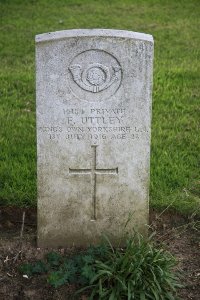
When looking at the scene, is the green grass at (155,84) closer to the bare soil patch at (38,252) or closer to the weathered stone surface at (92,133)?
the bare soil patch at (38,252)

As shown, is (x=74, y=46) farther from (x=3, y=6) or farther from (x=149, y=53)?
(x=3, y=6)

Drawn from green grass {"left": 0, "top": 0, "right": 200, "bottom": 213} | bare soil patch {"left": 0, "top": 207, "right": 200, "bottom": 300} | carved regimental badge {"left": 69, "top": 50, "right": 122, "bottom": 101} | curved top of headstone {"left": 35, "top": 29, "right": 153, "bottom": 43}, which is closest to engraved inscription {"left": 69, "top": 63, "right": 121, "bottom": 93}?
carved regimental badge {"left": 69, "top": 50, "right": 122, "bottom": 101}

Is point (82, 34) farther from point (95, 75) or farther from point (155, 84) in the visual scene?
point (155, 84)

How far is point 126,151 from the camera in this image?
4.06 meters

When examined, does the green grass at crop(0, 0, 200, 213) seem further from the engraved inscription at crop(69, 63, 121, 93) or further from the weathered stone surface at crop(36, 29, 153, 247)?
the engraved inscription at crop(69, 63, 121, 93)

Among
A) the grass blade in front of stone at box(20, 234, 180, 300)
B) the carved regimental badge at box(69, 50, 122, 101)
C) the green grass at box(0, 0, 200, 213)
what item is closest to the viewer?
the grass blade in front of stone at box(20, 234, 180, 300)

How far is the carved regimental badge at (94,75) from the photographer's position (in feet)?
12.6

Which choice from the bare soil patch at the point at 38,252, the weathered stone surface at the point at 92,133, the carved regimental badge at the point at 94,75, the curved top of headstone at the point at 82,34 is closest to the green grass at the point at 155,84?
the bare soil patch at the point at 38,252

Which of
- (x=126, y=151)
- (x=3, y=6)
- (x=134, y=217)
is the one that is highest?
(x=3, y=6)

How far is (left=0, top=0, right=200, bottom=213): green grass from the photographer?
16.8 ft

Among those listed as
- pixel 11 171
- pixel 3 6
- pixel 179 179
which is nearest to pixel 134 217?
pixel 179 179

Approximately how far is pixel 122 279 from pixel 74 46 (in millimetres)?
1489

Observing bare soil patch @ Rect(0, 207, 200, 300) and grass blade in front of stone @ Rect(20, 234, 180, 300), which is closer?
grass blade in front of stone @ Rect(20, 234, 180, 300)

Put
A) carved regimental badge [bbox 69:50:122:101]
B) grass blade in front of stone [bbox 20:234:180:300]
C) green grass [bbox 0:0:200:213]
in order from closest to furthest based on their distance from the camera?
1. grass blade in front of stone [bbox 20:234:180:300]
2. carved regimental badge [bbox 69:50:122:101]
3. green grass [bbox 0:0:200:213]
